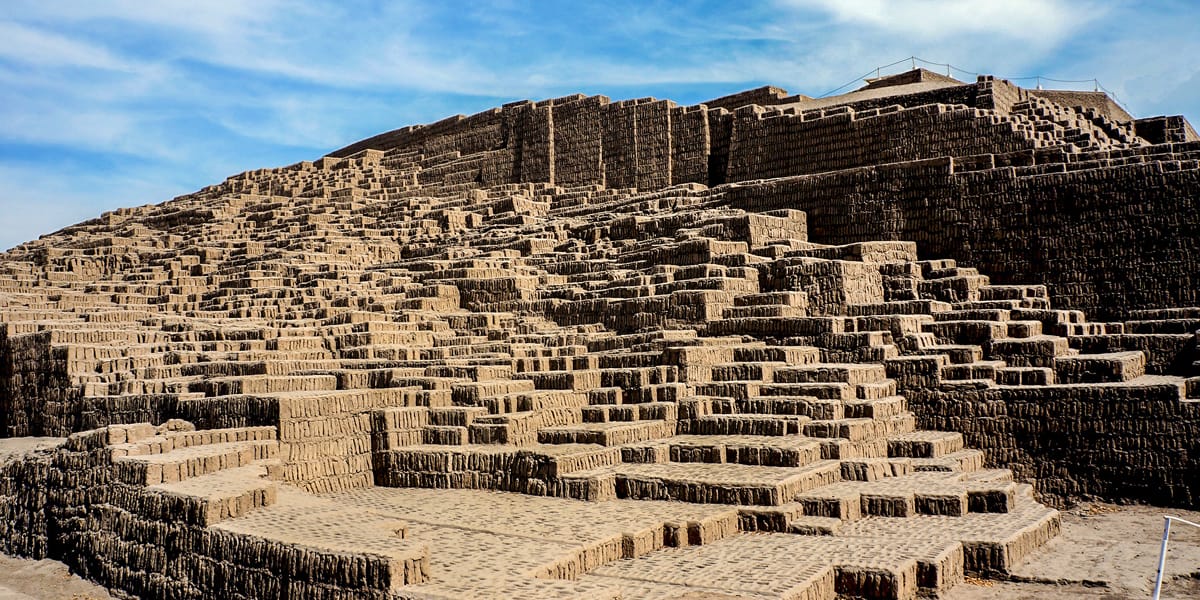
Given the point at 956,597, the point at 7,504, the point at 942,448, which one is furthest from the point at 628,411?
the point at 7,504

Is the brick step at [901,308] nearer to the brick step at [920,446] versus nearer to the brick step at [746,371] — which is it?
the brick step at [746,371]

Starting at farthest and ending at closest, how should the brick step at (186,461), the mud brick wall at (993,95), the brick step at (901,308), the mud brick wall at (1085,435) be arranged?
the mud brick wall at (993,95), the brick step at (901,308), the mud brick wall at (1085,435), the brick step at (186,461)

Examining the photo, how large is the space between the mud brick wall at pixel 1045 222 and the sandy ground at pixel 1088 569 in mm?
5647

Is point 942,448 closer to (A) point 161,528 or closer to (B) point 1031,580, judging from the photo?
(B) point 1031,580

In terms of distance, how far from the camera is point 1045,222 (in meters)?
17.9

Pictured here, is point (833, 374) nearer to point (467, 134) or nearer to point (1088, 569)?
point (1088, 569)

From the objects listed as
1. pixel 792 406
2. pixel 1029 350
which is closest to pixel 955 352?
pixel 1029 350

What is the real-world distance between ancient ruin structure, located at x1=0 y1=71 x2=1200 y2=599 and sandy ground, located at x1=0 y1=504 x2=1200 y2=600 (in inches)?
10.8

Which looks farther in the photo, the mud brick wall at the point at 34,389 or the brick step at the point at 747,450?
the mud brick wall at the point at 34,389

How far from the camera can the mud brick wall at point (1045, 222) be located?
16672 mm

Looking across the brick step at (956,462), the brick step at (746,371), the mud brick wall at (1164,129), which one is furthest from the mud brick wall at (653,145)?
the brick step at (956,462)

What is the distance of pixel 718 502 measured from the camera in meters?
10.9

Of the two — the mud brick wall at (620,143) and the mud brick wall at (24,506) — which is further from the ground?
the mud brick wall at (620,143)

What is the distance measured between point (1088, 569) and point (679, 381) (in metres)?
5.83
